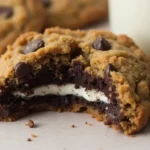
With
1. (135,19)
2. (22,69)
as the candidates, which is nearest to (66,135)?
(22,69)

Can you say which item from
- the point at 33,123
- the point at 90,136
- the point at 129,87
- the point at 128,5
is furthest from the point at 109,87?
the point at 128,5

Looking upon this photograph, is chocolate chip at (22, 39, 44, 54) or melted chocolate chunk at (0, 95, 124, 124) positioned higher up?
chocolate chip at (22, 39, 44, 54)

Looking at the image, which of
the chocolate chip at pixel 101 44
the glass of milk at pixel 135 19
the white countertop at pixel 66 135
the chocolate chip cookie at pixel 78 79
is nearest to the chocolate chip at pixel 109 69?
the chocolate chip cookie at pixel 78 79

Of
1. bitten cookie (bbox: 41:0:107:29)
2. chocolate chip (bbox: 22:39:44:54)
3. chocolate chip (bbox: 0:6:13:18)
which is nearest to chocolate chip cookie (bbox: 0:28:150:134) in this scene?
chocolate chip (bbox: 22:39:44:54)

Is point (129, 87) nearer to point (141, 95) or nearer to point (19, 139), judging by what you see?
point (141, 95)

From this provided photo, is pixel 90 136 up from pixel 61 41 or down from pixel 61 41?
down

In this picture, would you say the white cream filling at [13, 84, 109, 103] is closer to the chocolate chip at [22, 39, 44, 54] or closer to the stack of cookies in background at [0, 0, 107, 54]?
the chocolate chip at [22, 39, 44, 54]

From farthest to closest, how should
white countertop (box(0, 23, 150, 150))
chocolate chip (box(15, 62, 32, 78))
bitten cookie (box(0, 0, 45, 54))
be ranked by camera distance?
bitten cookie (box(0, 0, 45, 54)) → chocolate chip (box(15, 62, 32, 78)) → white countertop (box(0, 23, 150, 150))
